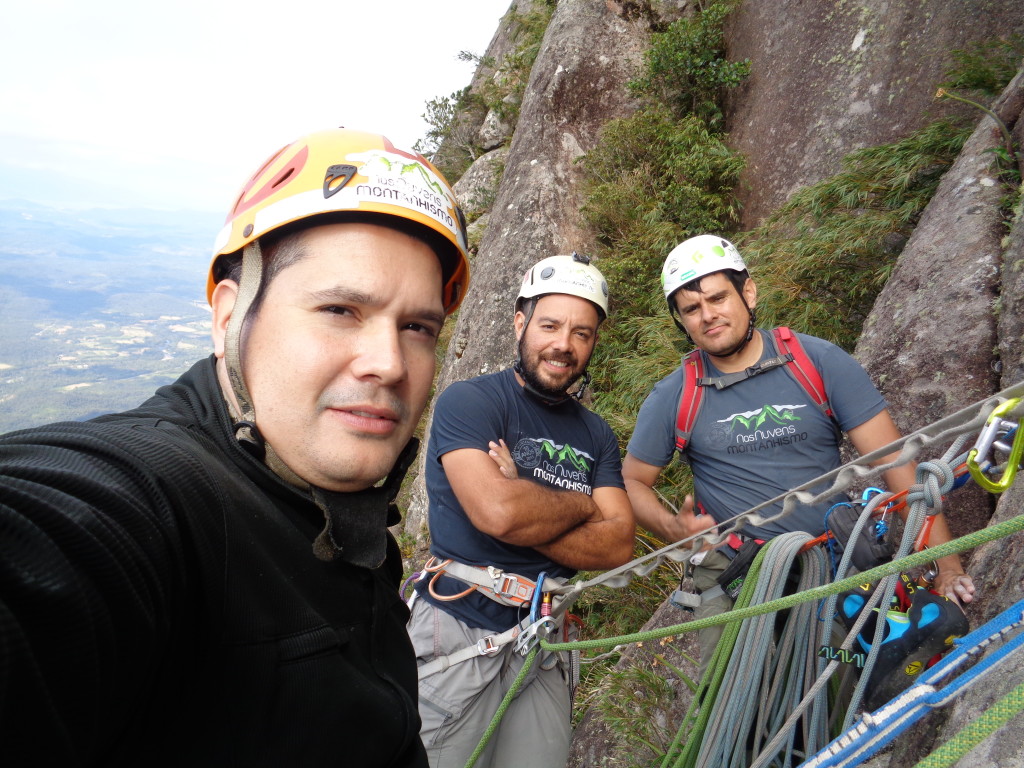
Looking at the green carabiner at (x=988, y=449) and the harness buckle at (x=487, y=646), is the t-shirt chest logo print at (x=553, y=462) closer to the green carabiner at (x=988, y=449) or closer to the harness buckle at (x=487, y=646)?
the harness buckle at (x=487, y=646)

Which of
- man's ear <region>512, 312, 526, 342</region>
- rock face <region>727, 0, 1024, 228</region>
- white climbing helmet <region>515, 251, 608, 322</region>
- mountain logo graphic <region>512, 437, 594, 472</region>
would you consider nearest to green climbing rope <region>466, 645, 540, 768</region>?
mountain logo graphic <region>512, 437, 594, 472</region>

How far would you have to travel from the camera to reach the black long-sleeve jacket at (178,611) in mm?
557

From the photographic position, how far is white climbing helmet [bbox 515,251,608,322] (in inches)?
123

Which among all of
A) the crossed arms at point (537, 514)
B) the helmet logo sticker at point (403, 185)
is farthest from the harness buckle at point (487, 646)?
the helmet logo sticker at point (403, 185)

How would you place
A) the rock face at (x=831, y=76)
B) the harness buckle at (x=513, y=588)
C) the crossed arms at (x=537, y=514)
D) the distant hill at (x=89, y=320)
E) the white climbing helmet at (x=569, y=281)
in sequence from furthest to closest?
1. the distant hill at (x=89, y=320)
2. the rock face at (x=831, y=76)
3. the white climbing helmet at (x=569, y=281)
4. the harness buckle at (x=513, y=588)
5. the crossed arms at (x=537, y=514)

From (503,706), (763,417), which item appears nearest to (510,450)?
(503,706)

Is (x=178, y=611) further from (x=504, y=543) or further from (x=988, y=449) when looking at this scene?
(x=504, y=543)

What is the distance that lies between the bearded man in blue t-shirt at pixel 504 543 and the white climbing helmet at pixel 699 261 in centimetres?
81

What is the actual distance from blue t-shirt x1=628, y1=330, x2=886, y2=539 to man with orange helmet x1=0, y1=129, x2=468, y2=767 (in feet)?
5.33

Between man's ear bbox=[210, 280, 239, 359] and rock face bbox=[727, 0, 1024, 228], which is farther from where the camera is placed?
rock face bbox=[727, 0, 1024, 228]

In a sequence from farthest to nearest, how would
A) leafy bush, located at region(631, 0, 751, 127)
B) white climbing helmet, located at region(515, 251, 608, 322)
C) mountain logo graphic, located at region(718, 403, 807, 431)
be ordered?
leafy bush, located at region(631, 0, 751, 127) → white climbing helmet, located at region(515, 251, 608, 322) → mountain logo graphic, located at region(718, 403, 807, 431)

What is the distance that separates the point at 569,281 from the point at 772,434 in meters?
1.35

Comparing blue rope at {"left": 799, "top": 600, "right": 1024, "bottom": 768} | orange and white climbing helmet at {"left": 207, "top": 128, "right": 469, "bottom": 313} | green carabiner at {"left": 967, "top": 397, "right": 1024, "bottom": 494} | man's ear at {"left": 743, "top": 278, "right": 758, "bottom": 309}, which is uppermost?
orange and white climbing helmet at {"left": 207, "top": 128, "right": 469, "bottom": 313}

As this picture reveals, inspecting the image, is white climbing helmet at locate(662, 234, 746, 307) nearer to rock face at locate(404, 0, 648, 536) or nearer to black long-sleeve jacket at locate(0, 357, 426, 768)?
black long-sleeve jacket at locate(0, 357, 426, 768)
